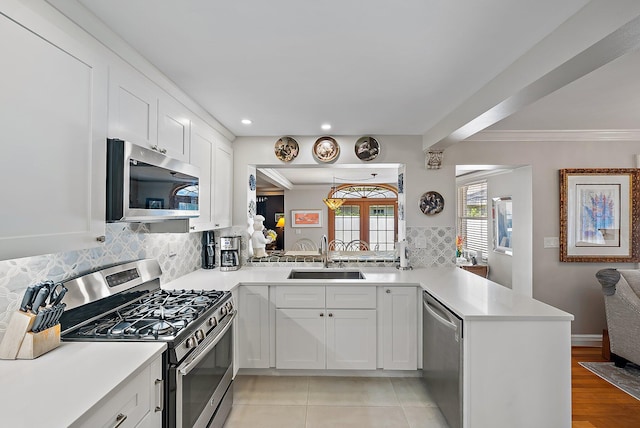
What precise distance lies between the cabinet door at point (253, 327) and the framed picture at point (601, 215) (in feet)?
10.7

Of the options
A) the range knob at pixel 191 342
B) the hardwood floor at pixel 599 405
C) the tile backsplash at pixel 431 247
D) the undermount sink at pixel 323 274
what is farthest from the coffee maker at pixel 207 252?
the hardwood floor at pixel 599 405

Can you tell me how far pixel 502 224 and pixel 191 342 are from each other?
173 inches

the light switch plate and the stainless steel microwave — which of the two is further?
the light switch plate

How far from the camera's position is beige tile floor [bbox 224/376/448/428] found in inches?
89.3

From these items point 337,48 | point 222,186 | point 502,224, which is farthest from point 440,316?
point 502,224

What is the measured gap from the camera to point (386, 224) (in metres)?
8.59

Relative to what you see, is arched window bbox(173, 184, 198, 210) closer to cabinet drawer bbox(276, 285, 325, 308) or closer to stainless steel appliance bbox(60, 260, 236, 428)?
stainless steel appliance bbox(60, 260, 236, 428)

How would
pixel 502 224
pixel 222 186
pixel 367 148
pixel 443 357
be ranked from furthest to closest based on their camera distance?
pixel 502 224, pixel 367 148, pixel 222 186, pixel 443 357

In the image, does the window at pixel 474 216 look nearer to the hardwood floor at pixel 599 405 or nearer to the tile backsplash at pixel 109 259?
the hardwood floor at pixel 599 405

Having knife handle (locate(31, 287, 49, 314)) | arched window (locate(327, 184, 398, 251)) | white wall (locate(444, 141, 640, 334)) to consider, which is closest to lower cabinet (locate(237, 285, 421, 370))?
knife handle (locate(31, 287, 49, 314))

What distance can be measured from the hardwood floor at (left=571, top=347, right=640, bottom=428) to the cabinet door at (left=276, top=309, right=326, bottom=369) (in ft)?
6.24

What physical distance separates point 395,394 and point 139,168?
8.23ft

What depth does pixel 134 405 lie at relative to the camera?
121 cm

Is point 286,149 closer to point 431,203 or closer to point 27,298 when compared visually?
point 431,203
